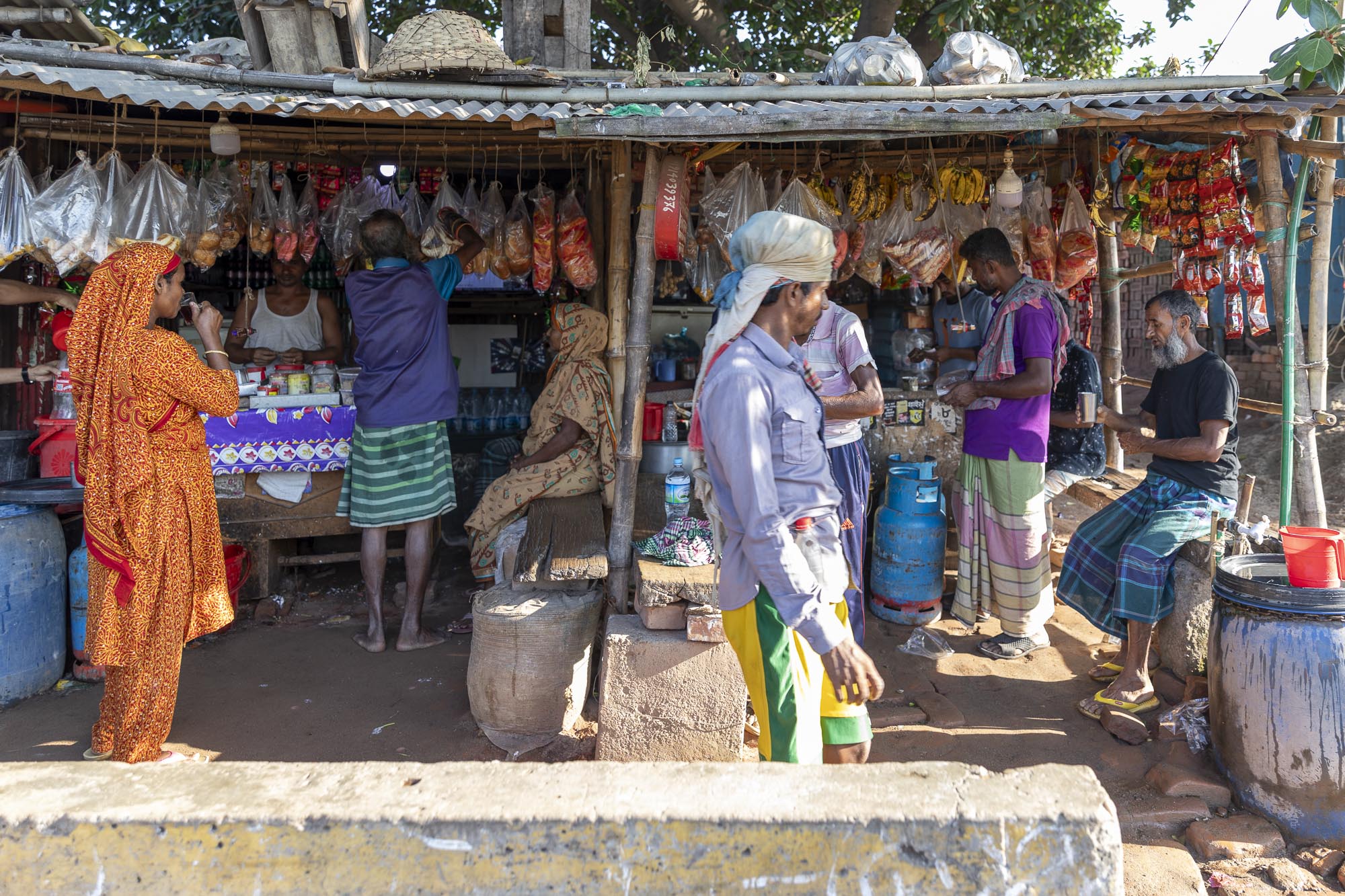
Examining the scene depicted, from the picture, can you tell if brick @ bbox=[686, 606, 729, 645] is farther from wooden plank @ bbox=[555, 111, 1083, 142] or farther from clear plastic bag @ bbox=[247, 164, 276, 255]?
clear plastic bag @ bbox=[247, 164, 276, 255]

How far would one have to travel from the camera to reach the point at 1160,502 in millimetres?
3764

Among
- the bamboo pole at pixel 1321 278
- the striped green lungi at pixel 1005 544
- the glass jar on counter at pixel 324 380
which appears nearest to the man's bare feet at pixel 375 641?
the glass jar on counter at pixel 324 380

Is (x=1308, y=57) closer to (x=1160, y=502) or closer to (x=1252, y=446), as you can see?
(x=1160, y=502)

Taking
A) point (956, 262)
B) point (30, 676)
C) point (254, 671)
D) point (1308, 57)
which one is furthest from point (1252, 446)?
point (30, 676)

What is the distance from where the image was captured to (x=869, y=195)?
16.3 feet

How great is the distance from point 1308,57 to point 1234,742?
100 inches

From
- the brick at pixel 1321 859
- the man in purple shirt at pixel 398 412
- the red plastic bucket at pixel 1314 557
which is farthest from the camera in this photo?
the man in purple shirt at pixel 398 412

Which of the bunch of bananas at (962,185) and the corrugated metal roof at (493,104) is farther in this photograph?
the bunch of bananas at (962,185)

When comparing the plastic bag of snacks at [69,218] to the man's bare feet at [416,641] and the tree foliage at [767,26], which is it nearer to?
the man's bare feet at [416,641]

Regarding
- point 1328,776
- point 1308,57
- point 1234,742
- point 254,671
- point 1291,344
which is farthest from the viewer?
point 254,671

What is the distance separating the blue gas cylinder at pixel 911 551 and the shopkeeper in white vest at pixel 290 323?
339cm

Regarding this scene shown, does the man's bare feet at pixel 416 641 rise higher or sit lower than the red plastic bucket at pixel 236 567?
lower

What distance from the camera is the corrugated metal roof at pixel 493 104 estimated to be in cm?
347

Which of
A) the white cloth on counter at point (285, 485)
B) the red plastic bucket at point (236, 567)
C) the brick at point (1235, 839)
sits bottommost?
the brick at point (1235, 839)
